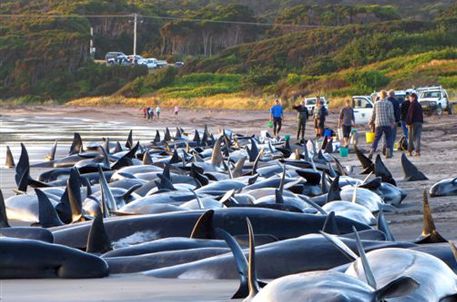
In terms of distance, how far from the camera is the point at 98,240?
19.8ft

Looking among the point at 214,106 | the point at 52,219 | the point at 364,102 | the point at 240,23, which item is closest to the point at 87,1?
the point at 240,23

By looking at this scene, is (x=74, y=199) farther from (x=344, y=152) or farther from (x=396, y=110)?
(x=396, y=110)

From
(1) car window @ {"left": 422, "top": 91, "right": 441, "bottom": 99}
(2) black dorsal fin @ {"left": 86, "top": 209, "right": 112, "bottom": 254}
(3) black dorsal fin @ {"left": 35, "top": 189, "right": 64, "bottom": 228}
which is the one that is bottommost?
(1) car window @ {"left": 422, "top": 91, "right": 441, "bottom": 99}

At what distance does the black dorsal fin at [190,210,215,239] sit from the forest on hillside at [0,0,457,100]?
2343 inches

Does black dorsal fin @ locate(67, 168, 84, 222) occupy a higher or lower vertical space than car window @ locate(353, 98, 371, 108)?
higher

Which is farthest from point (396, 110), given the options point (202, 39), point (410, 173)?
point (202, 39)

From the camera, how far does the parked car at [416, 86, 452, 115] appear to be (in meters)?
39.1

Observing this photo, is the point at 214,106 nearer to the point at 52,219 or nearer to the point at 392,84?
the point at 392,84

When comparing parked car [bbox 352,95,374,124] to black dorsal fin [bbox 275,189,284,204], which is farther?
parked car [bbox 352,95,374,124]

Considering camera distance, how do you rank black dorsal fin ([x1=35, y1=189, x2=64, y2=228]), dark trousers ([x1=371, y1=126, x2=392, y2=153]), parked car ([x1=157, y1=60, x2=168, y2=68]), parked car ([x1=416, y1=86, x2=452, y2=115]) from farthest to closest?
parked car ([x1=157, y1=60, x2=168, y2=68]) → parked car ([x1=416, y1=86, x2=452, y2=115]) → dark trousers ([x1=371, y1=126, x2=392, y2=153]) → black dorsal fin ([x1=35, y1=189, x2=64, y2=228])

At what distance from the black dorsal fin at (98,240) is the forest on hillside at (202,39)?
2341 inches

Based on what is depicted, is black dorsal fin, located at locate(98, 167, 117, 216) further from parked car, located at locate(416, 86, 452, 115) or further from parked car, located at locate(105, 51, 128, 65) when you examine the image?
parked car, located at locate(105, 51, 128, 65)

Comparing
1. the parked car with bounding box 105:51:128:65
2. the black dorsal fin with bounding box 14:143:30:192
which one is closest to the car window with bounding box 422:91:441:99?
the black dorsal fin with bounding box 14:143:30:192

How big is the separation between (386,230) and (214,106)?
178 feet
